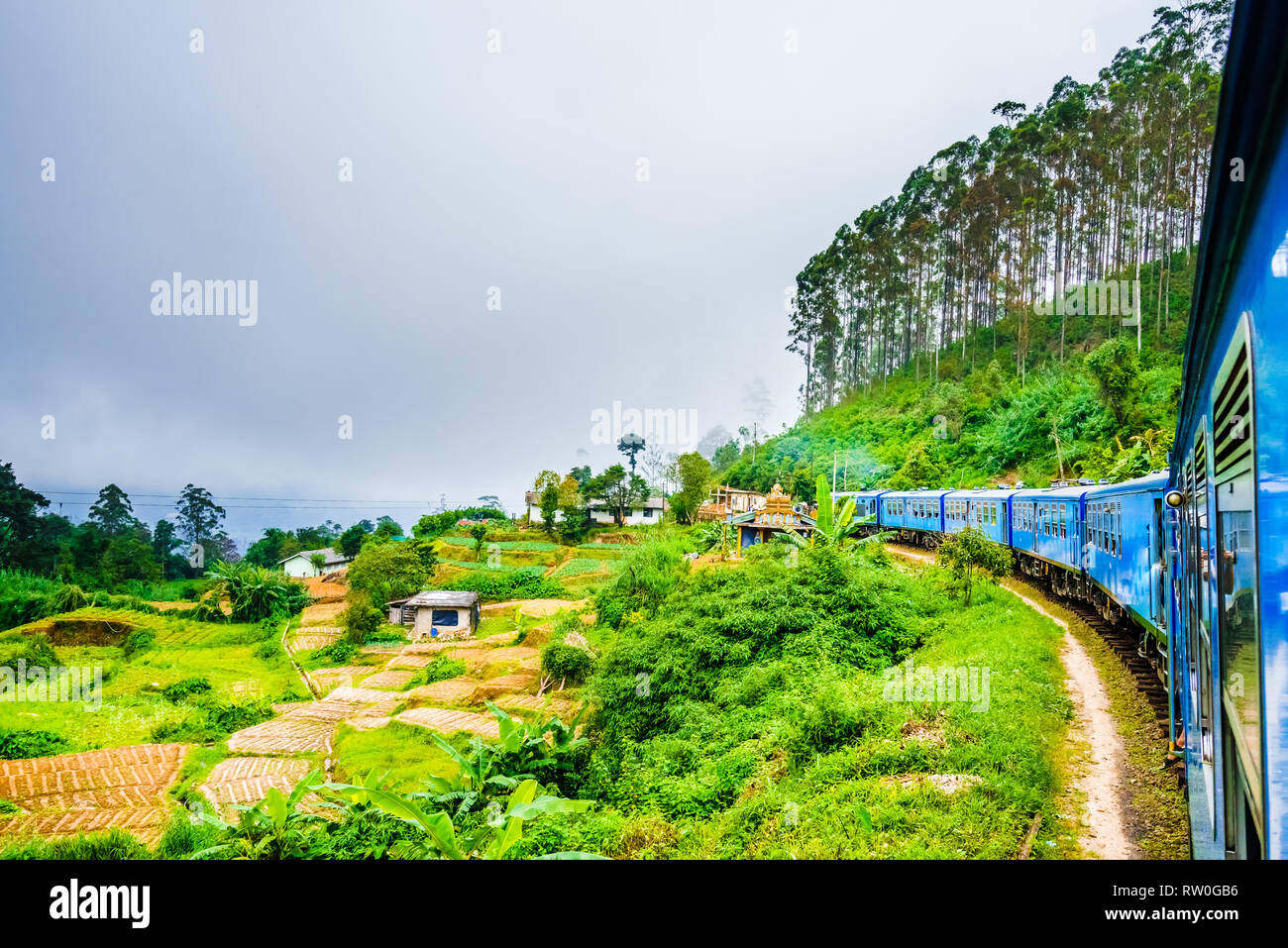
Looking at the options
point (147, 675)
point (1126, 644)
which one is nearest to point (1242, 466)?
point (1126, 644)

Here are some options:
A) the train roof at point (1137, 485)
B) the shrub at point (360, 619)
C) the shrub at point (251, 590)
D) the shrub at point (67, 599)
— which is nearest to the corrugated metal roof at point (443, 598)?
the shrub at point (360, 619)

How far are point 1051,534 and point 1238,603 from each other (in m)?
12.1

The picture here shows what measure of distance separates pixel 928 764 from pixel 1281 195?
532 cm

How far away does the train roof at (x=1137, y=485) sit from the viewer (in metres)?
6.13

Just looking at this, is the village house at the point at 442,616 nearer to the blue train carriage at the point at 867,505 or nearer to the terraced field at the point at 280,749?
the terraced field at the point at 280,749

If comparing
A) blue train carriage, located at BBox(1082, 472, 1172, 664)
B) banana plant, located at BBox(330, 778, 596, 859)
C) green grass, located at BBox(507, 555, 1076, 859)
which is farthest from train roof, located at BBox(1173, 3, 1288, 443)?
banana plant, located at BBox(330, 778, 596, 859)

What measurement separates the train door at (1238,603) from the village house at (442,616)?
23.6m

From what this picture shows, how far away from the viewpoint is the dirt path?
4.15 metres

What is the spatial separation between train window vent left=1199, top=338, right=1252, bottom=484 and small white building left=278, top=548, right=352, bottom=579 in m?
38.3

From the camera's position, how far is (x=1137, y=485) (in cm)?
687

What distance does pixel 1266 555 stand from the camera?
40.0 inches

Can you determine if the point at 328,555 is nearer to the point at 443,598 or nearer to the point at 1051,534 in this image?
the point at 443,598
